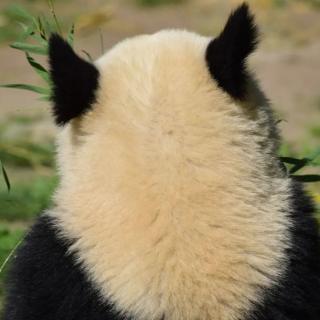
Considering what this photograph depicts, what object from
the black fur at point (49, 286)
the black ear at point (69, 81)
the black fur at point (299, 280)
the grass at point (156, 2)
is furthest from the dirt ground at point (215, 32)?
the black ear at point (69, 81)

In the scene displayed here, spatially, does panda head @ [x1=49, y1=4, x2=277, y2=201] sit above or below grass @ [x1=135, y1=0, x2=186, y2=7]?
above

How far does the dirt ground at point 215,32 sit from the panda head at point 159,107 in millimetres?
3157

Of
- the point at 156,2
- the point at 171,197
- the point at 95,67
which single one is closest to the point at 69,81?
the point at 95,67

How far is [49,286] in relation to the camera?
93.1 inches

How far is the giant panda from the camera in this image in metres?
2.24

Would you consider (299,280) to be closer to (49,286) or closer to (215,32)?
(49,286)

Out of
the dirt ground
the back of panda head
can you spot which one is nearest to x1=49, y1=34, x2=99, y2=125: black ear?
the back of panda head

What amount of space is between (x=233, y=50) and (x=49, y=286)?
72 centimetres

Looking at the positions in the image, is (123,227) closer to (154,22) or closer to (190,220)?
(190,220)

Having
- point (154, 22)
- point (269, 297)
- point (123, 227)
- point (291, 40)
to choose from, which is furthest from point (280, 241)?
point (154, 22)

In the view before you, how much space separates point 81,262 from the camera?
2305mm

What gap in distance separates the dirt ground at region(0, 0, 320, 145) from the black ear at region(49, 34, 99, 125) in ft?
10.7

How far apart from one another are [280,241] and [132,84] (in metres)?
0.51

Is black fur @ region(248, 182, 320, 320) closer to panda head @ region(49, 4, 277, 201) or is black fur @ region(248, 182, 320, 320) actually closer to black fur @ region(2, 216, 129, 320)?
panda head @ region(49, 4, 277, 201)
